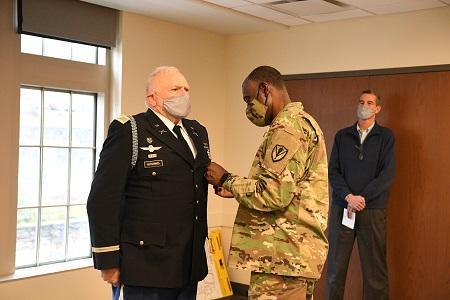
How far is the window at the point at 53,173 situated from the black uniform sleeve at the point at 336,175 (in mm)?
1851

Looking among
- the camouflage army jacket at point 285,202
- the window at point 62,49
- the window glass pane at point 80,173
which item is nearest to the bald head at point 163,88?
the camouflage army jacket at point 285,202

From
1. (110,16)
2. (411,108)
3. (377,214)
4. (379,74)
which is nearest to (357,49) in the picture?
(379,74)

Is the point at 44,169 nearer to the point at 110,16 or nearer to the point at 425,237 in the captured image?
the point at 110,16

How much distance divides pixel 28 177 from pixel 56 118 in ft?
1.60

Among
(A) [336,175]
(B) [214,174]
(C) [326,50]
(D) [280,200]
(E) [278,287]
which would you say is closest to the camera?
(D) [280,200]

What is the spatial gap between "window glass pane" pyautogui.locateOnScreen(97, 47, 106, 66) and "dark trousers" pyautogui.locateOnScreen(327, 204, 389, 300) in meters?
2.14

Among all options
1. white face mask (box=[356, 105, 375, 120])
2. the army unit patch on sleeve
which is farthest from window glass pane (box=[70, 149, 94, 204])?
the army unit patch on sleeve

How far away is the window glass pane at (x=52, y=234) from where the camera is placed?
4.39 meters

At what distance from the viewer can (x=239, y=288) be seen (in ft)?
18.1

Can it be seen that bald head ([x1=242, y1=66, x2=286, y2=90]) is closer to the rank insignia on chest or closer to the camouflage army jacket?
the camouflage army jacket

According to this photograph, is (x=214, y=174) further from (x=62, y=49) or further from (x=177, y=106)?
(x=62, y=49)

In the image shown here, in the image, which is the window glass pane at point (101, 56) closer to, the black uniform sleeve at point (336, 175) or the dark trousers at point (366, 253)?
the black uniform sleeve at point (336, 175)

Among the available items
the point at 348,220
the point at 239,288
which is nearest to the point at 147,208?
the point at 348,220

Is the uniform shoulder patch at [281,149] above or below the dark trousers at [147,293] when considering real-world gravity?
above
